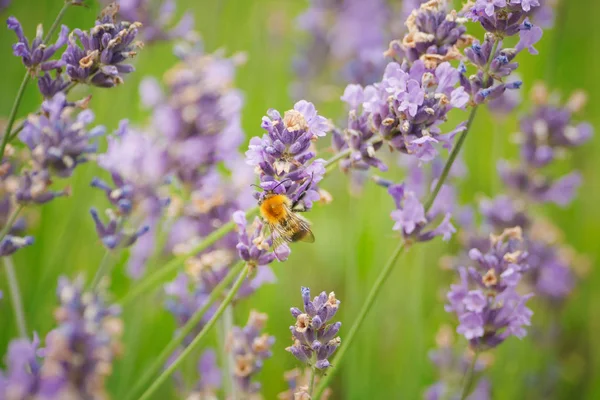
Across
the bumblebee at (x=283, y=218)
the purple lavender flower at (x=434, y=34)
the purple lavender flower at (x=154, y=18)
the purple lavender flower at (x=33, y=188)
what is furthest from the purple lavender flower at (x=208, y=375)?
the purple lavender flower at (x=154, y=18)

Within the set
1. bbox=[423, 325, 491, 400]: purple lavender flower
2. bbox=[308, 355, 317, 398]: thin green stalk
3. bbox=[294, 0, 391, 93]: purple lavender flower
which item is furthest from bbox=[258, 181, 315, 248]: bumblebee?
bbox=[294, 0, 391, 93]: purple lavender flower

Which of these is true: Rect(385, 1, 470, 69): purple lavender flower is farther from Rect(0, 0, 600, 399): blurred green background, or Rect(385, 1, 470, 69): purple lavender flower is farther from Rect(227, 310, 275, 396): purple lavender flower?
Rect(0, 0, 600, 399): blurred green background

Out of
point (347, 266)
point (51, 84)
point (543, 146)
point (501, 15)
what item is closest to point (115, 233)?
point (51, 84)

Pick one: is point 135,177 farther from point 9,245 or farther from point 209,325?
point 209,325

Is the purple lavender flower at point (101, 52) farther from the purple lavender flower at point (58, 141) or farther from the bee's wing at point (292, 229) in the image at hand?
the bee's wing at point (292, 229)

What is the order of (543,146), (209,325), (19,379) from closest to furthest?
1. (19,379)
2. (209,325)
3. (543,146)

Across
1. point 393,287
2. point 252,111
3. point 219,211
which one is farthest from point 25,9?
point 393,287

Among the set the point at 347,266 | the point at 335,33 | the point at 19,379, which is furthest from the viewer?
the point at 335,33

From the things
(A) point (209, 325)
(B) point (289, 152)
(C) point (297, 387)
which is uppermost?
(B) point (289, 152)
